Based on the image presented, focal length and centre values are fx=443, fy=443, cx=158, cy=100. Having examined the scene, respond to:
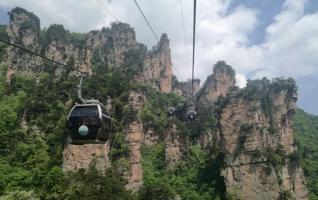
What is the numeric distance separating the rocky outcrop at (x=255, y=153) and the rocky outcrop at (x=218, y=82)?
61022 mm

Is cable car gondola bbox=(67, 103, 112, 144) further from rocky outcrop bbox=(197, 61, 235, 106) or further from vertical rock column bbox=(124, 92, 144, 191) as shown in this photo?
rocky outcrop bbox=(197, 61, 235, 106)

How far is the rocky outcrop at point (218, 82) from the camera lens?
13762 cm

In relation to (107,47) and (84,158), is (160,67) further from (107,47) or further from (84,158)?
(84,158)

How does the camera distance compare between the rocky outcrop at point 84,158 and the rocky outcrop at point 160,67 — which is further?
the rocky outcrop at point 160,67

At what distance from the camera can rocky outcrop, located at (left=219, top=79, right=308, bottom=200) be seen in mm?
67688

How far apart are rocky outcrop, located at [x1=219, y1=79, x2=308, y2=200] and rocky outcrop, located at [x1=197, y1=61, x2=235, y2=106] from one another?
61.0 m

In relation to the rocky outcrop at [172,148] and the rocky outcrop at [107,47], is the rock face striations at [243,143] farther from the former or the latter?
the rocky outcrop at [107,47]

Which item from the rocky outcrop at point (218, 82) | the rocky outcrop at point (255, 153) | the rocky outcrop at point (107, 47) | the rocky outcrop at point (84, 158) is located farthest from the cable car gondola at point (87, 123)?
the rocky outcrop at point (218, 82)

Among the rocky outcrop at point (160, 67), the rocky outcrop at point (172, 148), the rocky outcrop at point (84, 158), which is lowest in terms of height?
the rocky outcrop at point (84, 158)

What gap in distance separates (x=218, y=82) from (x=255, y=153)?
7193 centimetres

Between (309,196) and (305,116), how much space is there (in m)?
64.2

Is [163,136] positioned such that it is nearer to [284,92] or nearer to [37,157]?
[284,92]

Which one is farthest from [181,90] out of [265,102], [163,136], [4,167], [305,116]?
[4,167]

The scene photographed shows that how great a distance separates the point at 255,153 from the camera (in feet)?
225
